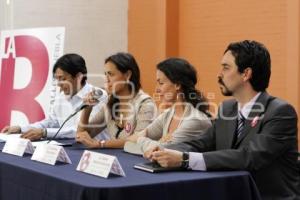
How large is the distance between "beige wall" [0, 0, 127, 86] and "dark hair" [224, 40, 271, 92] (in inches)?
120

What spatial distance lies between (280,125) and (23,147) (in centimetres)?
112

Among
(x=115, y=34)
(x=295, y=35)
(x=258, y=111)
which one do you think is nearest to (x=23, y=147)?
(x=258, y=111)

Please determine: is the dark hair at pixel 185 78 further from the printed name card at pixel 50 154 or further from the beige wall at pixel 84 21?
the beige wall at pixel 84 21

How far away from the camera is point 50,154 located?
2016 millimetres

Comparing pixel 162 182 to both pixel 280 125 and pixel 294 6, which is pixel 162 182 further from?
pixel 294 6

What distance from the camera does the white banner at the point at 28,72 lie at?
154 inches

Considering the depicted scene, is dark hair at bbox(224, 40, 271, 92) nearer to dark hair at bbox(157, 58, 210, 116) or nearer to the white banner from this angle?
dark hair at bbox(157, 58, 210, 116)

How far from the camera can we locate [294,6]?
3.36 m

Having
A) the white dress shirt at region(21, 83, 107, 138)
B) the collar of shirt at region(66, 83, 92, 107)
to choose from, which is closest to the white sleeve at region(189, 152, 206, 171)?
the white dress shirt at region(21, 83, 107, 138)

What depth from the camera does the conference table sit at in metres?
1.53

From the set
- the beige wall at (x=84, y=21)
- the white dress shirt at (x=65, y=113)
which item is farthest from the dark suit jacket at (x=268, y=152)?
the beige wall at (x=84, y=21)

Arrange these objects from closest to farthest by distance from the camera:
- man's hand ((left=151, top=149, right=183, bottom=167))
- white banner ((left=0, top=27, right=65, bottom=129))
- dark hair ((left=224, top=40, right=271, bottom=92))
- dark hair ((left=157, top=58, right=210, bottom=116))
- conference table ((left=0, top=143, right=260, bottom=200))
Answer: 1. conference table ((left=0, top=143, right=260, bottom=200))
2. man's hand ((left=151, top=149, right=183, bottom=167))
3. dark hair ((left=224, top=40, right=271, bottom=92))
4. dark hair ((left=157, top=58, right=210, bottom=116))
5. white banner ((left=0, top=27, right=65, bottom=129))

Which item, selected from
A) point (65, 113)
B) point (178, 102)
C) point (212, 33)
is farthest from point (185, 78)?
point (212, 33)

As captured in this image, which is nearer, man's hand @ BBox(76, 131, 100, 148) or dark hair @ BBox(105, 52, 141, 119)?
man's hand @ BBox(76, 131, 100, 148)
